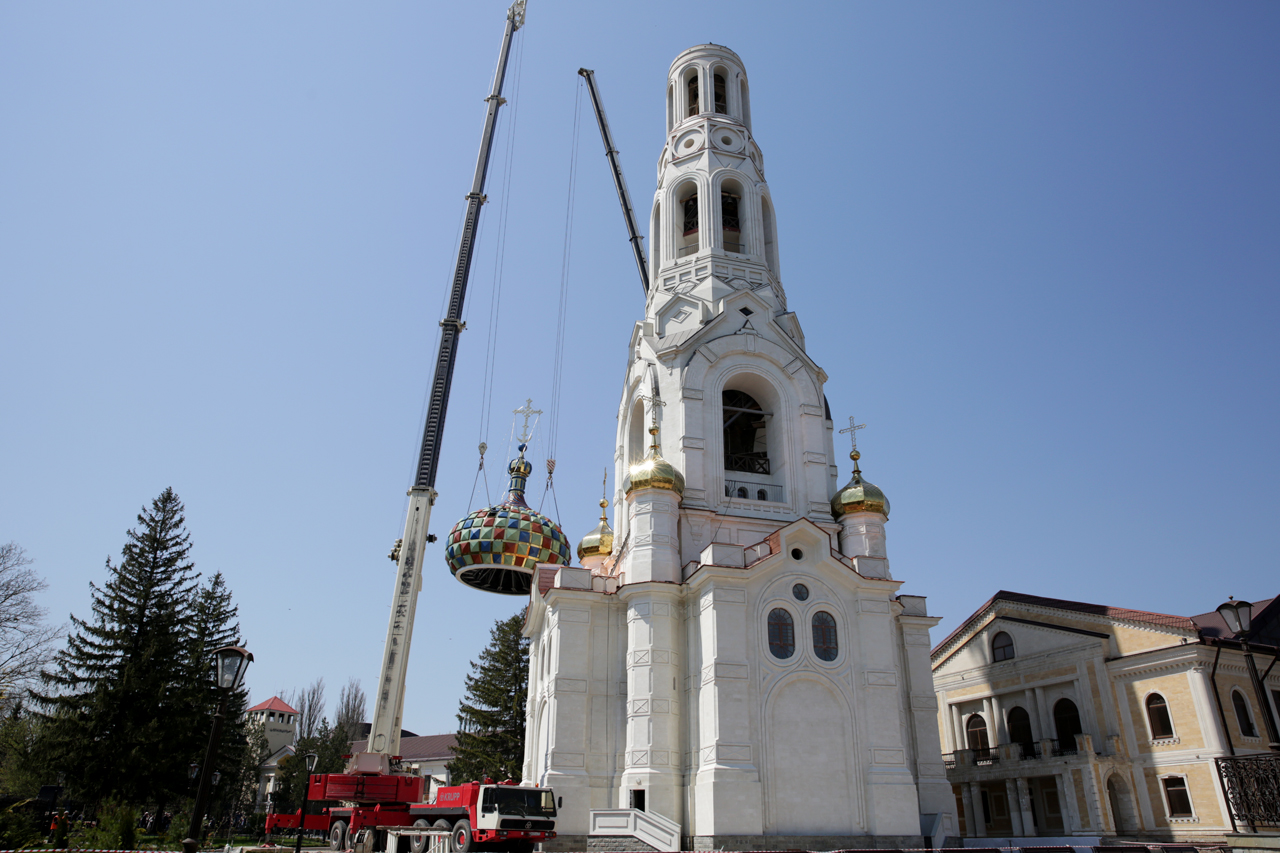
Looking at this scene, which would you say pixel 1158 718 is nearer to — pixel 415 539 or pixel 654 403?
pixel 654 403

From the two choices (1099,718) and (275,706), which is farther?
(275,706)

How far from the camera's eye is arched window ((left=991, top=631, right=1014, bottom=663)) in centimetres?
2855

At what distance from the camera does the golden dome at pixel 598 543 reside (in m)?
26.8

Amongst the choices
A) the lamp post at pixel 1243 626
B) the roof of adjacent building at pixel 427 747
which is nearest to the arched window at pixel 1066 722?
the lamp post at pixel 1243 626

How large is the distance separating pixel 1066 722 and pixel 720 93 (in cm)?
2517

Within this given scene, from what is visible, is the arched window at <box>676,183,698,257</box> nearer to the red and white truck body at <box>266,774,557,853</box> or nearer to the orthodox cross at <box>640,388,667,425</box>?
the orthodox cross at <box>640,388,667,425</box>

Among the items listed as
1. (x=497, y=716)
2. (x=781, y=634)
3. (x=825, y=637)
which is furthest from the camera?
(x=497, y=716)

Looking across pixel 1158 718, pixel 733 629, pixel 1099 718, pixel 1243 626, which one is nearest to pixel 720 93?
pixel 733 629

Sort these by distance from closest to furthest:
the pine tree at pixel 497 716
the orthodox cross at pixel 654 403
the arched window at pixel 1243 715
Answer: the arched window at pixel 1243 715, the orthodox cross at pixel 654 403, the pine tree at pixel 497 716

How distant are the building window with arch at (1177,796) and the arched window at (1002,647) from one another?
19.1 ft

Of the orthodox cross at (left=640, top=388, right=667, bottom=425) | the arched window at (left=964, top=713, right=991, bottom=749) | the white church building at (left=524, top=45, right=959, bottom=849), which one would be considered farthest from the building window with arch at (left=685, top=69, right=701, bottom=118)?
the arched window at (left=964, top=713, right=991, bottom=749)

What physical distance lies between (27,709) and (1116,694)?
3579 cm

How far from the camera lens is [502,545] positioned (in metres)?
26.5

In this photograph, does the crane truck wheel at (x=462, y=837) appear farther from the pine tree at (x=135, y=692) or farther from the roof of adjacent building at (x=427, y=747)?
the roof of adjacent building at (x=427, y=747)
